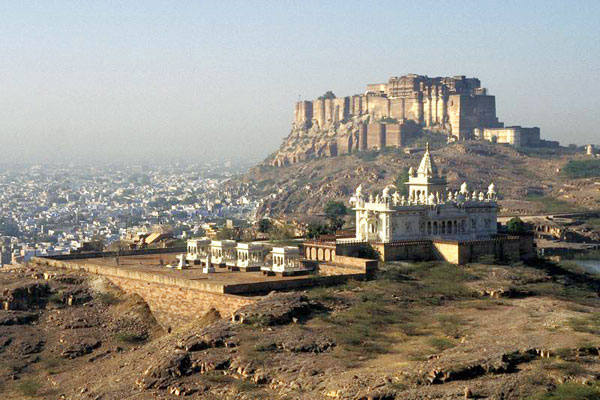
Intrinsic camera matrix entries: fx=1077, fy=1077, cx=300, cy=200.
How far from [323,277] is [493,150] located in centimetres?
9007

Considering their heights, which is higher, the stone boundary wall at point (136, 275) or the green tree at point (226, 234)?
the green tree at point (226, 234)

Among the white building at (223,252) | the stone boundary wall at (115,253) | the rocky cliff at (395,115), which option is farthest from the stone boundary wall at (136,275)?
the rocky cliff at (395,115)

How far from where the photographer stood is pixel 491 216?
202 ft

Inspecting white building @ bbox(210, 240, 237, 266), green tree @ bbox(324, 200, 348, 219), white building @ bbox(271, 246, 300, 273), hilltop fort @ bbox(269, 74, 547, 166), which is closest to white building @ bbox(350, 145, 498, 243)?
white building @ bbox(271, 246, 300, 273)

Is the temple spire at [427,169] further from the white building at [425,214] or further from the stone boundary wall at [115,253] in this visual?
the stone boundary wall at [115,253]

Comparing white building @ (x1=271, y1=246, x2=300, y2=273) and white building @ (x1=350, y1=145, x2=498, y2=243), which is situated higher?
white building @ (x1=350, y1=145, x2=498, y2=243)

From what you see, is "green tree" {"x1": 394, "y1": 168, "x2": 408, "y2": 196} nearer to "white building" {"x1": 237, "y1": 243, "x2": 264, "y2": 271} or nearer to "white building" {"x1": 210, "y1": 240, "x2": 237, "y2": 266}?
"white building" {"x1": 210, "y1": 240, "x2": 237, "y2": 266}

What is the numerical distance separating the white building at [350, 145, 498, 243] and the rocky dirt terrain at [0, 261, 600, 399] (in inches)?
135

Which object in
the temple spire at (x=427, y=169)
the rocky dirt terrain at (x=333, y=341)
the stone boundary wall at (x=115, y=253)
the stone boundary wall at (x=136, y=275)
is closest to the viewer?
the rocky dirt terrain at (x=333, y=341)

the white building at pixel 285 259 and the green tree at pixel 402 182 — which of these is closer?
the white building at pixel 285 259

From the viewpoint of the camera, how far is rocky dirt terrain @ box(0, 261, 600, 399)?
34.7 meters

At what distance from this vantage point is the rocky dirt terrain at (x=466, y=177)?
114 meters

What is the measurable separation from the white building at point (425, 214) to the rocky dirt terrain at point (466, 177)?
42.9 metres

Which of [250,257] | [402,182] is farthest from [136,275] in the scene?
[402,182]
